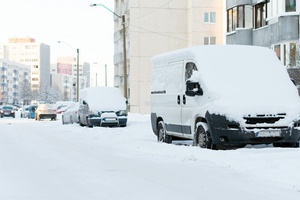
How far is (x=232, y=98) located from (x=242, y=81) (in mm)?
697

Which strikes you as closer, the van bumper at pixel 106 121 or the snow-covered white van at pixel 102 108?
the van bumper at pixel 106 121

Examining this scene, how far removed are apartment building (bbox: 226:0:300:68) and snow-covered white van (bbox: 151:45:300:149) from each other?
43.0 ft

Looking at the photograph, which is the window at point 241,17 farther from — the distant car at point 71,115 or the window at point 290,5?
the distant car at point 71,115

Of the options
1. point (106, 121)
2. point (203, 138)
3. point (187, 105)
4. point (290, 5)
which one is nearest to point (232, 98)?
point (203, 138)

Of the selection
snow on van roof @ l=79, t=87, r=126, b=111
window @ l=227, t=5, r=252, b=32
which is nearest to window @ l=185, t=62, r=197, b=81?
snow on van roof @ l=79, t=87, r=126, b=111

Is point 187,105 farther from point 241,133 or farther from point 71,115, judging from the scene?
point 71,115

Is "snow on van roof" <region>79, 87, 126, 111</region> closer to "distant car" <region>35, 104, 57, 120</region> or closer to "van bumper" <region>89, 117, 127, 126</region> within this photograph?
"van bumper" <region>89, 117, 127, 126</region>

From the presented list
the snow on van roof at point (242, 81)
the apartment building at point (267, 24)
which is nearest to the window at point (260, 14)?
the apartment building at point (267, 24)

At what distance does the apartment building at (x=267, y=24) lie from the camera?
3288 centimetres

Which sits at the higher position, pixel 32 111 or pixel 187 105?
pixel 187 105

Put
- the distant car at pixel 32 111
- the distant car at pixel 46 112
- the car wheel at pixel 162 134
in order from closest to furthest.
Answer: the car wheel at pixel 162 134, the distant car at pixel 46 112, the distant car at pixel 32 111

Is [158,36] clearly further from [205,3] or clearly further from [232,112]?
[232,112]

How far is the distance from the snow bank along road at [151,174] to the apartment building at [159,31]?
1870 inches

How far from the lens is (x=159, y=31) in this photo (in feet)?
204
